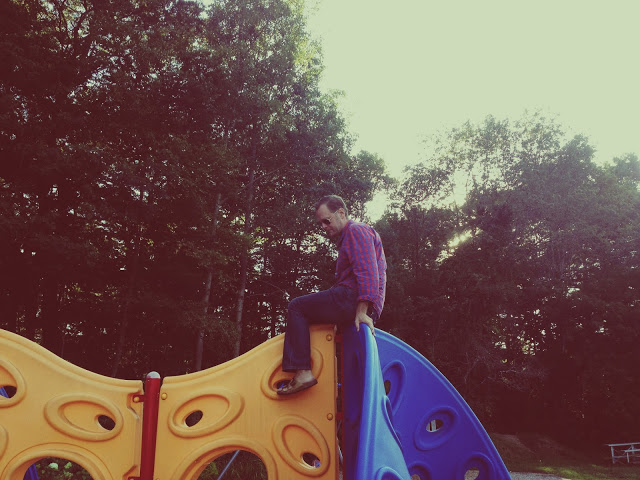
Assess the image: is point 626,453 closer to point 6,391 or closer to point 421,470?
point 421,470

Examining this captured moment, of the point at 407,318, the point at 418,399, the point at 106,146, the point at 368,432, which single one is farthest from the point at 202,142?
the point at 368,432

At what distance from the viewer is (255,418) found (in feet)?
10.4

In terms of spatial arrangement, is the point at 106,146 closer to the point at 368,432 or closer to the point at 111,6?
the point at 111,6

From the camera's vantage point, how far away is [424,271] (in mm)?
22125

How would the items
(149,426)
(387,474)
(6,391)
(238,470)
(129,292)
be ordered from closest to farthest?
(387,474)
(149,426)
(6,391)
(238,470)
(129,292)

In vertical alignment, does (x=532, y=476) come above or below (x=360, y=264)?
below

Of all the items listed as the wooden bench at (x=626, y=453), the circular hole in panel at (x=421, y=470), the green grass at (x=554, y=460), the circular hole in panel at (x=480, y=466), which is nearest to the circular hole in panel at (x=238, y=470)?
the circular hole in panel at (x=421, y=470)

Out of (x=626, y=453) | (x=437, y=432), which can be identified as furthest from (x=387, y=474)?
(x=626, y=453)

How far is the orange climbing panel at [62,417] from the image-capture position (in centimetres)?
306

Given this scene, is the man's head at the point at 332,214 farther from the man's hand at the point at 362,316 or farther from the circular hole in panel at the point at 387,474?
the circular hole in panel at the point at 387,474

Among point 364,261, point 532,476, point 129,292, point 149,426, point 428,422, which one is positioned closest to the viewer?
point 149,426

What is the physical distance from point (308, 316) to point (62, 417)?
65.3 inches

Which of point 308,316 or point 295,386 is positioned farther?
point 308,316

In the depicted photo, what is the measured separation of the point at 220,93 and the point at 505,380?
1513cm
